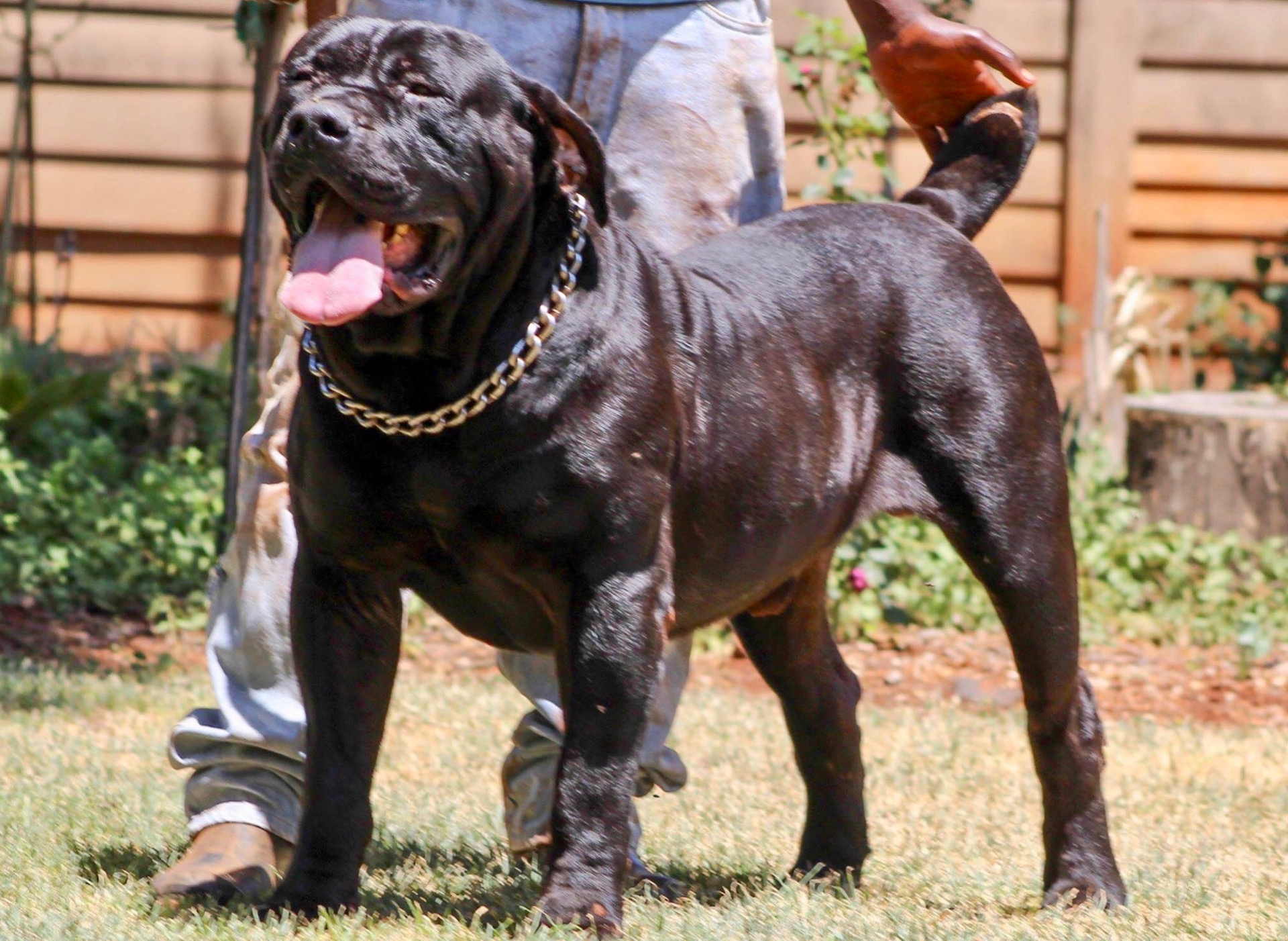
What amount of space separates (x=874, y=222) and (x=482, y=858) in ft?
4.82

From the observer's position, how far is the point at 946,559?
6.54 metres

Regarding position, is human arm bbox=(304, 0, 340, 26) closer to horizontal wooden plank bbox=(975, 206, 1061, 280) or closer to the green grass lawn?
the green grass lawn

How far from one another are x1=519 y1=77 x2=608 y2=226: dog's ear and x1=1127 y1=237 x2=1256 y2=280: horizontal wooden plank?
6599mm

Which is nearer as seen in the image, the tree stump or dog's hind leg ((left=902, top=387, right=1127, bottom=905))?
dog's hind leg ((left=902, top=387, right=1127, bottom=905))

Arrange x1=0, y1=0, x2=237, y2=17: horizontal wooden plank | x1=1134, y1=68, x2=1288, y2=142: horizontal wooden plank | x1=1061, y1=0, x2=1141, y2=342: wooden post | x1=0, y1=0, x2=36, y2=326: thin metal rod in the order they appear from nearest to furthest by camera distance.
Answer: x1=0, y1=0, x2=36, y2=326: thin metal rod, x1=0, y1=0, x2=237, y2=17: horizontal wooden plank, x1=1061, y1=0, x2=1141, y2=342: wooden post, x1=1134, y1=68, x2=1288, y2=142: horizontal wooden plank

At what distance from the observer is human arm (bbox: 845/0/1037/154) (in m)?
3.45

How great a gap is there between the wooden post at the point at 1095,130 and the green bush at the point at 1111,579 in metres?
1.70

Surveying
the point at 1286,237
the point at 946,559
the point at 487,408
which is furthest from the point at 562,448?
the point at 1286,237

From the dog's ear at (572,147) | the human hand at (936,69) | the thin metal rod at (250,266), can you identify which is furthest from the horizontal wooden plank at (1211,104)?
the dog's ear at (572,147)

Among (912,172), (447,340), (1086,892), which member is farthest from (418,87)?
(912,172)

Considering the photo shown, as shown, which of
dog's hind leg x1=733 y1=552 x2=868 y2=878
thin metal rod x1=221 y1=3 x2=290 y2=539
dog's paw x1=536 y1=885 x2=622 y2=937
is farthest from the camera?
thin metal rod x1=221 y1=3 x2=290 y2=539

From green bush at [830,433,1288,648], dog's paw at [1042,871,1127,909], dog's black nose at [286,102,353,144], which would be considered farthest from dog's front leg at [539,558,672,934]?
green bush at [830,433,1288,648]

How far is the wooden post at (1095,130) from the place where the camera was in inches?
335

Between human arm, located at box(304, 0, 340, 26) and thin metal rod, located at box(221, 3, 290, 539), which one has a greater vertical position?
human arm, located at box(304, 0, 340, 26)
